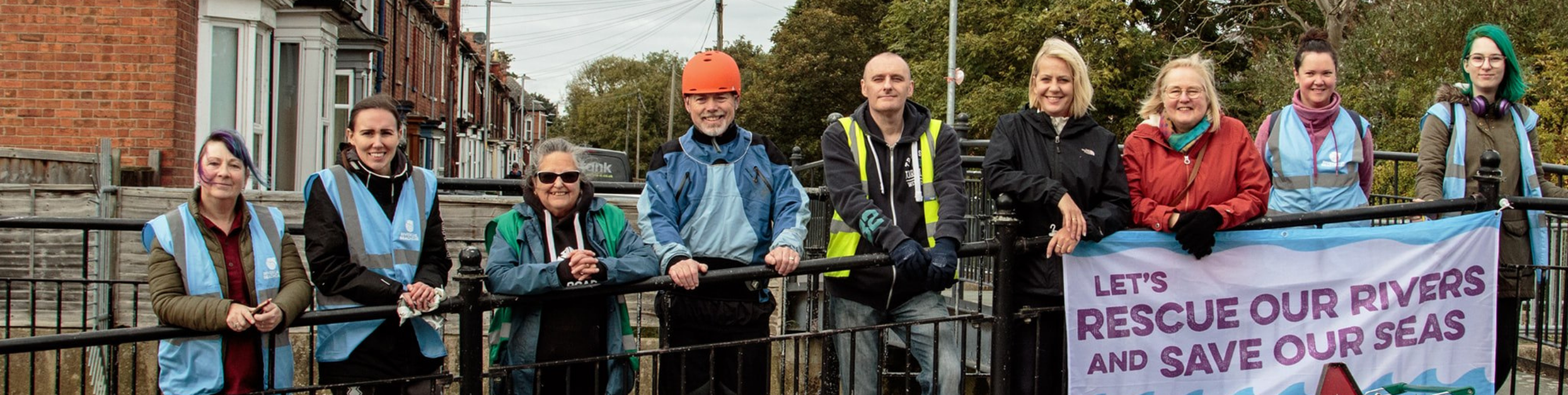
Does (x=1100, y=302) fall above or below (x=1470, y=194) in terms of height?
below

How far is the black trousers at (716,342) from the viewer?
14.4 feet

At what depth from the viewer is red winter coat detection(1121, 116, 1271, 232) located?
448 cm

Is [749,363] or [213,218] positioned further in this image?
[749,363]

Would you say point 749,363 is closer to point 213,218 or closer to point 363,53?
point 213,218

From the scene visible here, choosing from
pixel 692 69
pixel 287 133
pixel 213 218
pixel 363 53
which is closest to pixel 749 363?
pixel 692 69

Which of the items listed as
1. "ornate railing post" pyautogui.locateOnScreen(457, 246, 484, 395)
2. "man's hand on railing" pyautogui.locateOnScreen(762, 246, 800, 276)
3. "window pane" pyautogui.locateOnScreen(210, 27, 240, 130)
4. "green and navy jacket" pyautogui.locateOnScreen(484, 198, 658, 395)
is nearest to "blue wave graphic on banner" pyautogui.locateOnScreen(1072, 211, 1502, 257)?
"man's hand on railing" pyautogui.locateOnScreen(762, 246, 800, 276)

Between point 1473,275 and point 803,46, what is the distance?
40292 millimetres

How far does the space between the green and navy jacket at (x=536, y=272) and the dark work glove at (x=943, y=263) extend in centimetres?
97

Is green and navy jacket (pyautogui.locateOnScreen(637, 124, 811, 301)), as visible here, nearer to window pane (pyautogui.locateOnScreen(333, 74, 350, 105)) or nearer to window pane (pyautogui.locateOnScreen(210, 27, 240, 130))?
window pane (pyautogui.locateOnScreen(210, 27, 240, 130))

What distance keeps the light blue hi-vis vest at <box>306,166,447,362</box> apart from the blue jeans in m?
1.50

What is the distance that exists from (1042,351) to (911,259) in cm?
81

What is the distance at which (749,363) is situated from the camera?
14.6ft

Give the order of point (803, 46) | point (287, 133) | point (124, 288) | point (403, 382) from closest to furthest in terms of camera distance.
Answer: point (403, 382), point (124, 288), point (287, 133), point (803, 46)

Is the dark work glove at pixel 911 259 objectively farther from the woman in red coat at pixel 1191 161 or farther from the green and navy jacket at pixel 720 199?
the woman in red coat at pixel 1191 161
